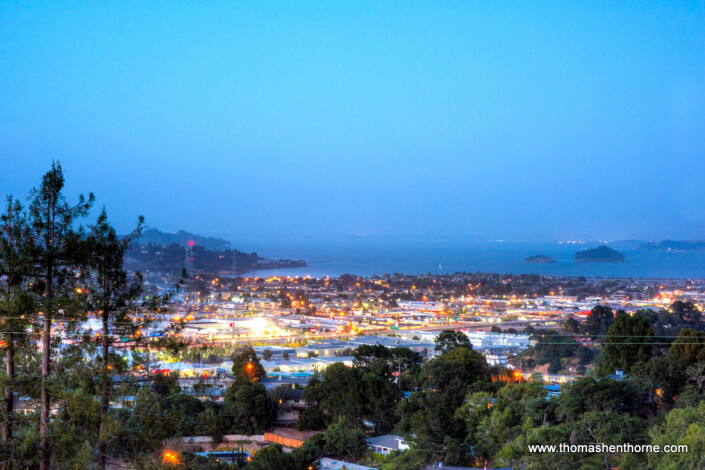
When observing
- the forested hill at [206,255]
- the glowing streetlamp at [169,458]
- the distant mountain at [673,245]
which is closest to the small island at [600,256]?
the distant mountain at [673,245]

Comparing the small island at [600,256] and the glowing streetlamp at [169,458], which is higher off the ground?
the small island at [600,256]

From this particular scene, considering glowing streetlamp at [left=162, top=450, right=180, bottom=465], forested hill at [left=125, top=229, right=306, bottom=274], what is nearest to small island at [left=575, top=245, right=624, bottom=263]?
forested hill at [left=125, top=229, right=306, bottom=274]

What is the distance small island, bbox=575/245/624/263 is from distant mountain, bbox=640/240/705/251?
9.61 ft

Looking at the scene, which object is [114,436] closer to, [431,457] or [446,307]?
[431,457]

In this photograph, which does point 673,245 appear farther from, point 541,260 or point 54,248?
point 54,248

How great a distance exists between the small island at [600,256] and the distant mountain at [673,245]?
9.61 feet

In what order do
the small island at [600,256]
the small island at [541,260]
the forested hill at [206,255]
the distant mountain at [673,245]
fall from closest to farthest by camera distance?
the forested hill at [206,255] → the distant mountain at [673,245] → the small island at [600,256] → the small island at [541,260]

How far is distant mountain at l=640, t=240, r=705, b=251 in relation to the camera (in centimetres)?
4359

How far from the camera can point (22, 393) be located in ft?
11.3

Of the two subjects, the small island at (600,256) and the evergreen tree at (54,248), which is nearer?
the evergreen tree at (54,248)

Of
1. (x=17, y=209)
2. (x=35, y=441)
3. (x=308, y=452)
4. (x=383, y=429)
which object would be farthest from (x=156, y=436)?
(x=383, y=429)

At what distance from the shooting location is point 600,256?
5750 centimetres

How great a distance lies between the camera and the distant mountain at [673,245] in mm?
43594

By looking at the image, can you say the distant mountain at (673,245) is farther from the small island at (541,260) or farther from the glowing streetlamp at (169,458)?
Answer: the glowing streetlamp at (169,458)
